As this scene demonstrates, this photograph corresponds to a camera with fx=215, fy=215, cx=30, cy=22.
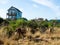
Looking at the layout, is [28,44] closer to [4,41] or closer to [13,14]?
[4,41]

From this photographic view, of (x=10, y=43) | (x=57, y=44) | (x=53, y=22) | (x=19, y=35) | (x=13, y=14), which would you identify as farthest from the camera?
(x=13, y=14)

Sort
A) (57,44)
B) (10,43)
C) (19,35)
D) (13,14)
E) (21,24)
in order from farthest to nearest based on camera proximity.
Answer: (13,14) → (21,24) → (19,35) → (57,44) → (10,43)

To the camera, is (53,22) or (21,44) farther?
(53,22)

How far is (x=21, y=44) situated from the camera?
11227 millimetres

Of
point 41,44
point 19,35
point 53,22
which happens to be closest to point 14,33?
point 19,35

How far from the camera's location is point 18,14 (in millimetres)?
55375

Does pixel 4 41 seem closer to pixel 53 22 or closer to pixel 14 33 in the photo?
pixel 14 33

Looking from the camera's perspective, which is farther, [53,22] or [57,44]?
[53,22]

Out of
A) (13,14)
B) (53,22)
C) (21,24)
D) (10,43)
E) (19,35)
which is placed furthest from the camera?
(13,14)

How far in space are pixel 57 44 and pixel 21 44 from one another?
1.95m

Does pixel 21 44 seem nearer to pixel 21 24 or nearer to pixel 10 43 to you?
pixel 10 43

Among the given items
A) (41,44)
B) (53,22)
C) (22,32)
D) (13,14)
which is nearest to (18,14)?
(13,14)

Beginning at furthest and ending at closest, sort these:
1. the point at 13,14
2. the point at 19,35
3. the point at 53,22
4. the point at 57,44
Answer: the point at 13,14
the point at 53,22
the point at 19,35
the point at 57,44

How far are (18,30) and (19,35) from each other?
0.48 metres
